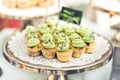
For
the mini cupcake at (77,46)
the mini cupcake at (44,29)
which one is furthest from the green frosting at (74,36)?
the mini cupcake at (44,29)

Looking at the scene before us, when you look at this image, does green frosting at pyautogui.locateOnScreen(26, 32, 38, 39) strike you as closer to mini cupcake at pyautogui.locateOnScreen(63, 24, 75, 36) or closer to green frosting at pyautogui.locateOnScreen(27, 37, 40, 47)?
green frosting at pyautogui.locateOnScreen(27, 37, 40, 47)

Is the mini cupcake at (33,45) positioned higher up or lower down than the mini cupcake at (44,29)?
lower down

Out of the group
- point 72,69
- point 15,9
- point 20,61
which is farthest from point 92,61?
point 15,9

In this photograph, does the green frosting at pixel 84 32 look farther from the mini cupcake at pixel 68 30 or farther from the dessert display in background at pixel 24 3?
the dessert display in background at pixel 24 3

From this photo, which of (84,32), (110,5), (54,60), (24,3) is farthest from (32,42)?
(110,5)

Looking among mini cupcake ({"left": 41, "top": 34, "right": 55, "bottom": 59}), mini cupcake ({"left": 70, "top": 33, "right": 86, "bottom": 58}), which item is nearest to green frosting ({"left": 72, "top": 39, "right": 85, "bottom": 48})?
mini cupcake ({"left": 70, "top": 33, "right": 86, "bottom": 58})

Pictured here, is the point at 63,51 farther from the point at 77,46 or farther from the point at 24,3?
the point at 24,3
